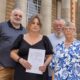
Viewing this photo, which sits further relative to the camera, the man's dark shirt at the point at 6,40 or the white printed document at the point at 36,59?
the man's dark shirt at the point at 6,40

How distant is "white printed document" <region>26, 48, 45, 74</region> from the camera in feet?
17.2

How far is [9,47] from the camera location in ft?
18.5

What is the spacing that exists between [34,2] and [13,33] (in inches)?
563

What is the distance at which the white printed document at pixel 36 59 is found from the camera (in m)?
5.23

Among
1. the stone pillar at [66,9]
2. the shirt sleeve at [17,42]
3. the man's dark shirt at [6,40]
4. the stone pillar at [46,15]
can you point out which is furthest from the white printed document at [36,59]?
the stone pillar at [66,9]

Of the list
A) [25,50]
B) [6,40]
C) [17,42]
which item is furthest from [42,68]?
[6,40]

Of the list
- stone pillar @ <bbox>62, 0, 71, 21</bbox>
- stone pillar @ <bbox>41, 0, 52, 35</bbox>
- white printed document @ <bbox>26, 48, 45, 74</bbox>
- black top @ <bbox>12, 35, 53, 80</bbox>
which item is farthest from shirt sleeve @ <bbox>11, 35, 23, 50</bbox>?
stone pillar @ <bbox>62, 0, 71, 21</bbox>

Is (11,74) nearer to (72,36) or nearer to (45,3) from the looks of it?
(72,36)

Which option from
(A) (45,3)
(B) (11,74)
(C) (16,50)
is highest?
(A) (45,3)

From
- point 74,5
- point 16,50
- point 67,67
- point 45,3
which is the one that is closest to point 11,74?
point 16,50

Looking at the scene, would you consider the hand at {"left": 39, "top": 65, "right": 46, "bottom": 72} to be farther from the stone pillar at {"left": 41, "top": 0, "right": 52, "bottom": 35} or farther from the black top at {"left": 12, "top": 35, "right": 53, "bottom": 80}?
the stone pillar at {"left": 41, "top": 0, "right": 52, "bottom": 35}

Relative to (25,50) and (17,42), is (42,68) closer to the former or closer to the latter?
(25,50)

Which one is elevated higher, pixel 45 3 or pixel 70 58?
pixel 45 3

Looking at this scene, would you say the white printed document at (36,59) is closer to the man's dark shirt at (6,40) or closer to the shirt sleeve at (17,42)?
the shirt sleeve at (17,42)
